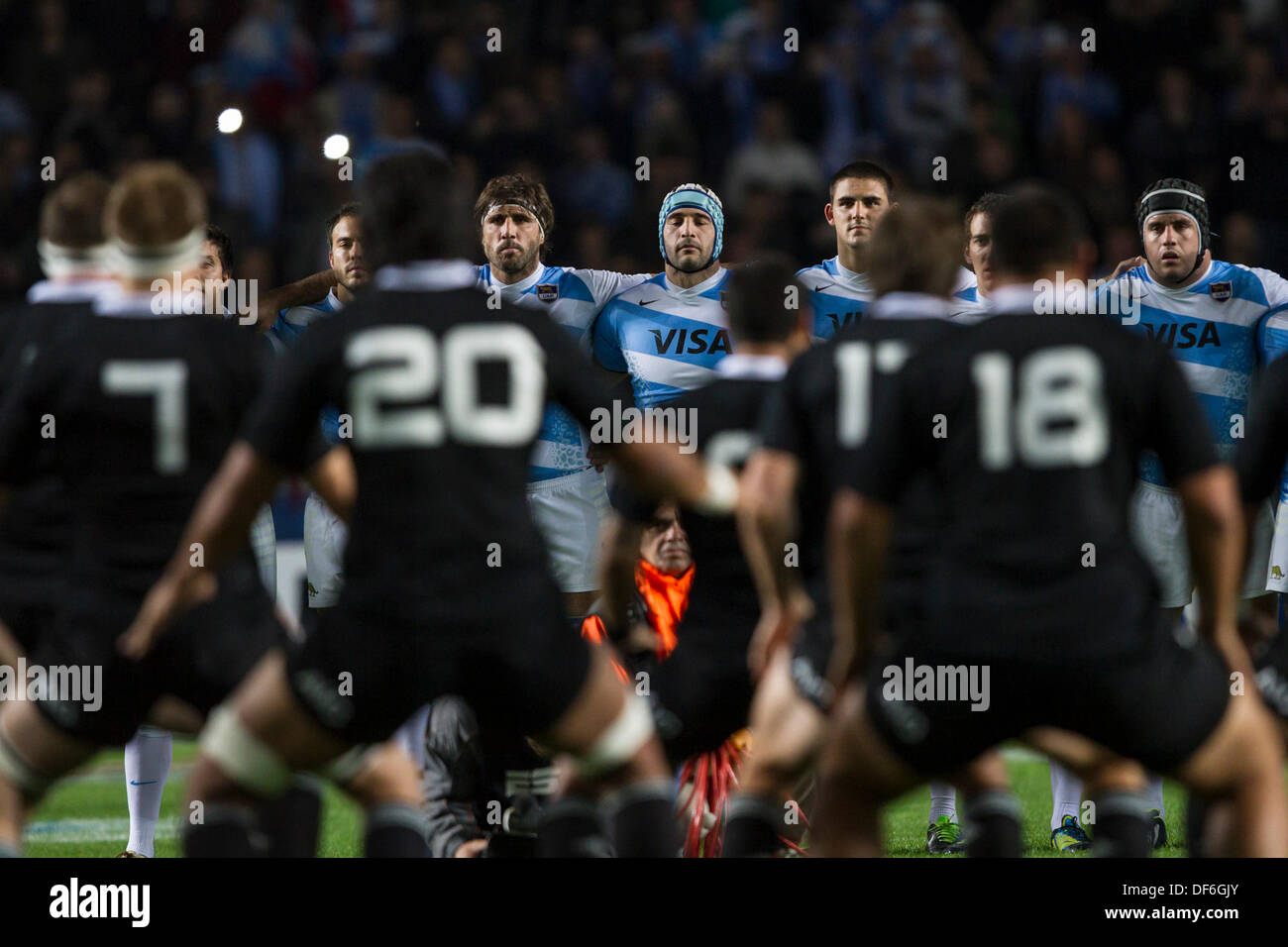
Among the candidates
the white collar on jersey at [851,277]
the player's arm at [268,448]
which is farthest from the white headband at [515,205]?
the player's arm at [268,448]

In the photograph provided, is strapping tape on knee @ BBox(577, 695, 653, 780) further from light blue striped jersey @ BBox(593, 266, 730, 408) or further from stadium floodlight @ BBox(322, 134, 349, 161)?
stadium floodlight @ BBox(322, 134, 349, 161)

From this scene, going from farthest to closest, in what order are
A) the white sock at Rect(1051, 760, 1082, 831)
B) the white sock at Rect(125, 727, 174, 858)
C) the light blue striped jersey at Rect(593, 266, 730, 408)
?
the light blue striped jersey at Rect(593, 266, 730, 408) → the white sock at Rect(1051, 760, 1082, 831) → the white sock at Rect(125, 727, 174, 858)

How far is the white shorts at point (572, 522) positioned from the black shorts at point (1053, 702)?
430cm

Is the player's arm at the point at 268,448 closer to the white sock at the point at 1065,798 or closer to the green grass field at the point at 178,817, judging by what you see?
the green grass field at the point at 178,817

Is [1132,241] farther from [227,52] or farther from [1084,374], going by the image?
[1084,374]

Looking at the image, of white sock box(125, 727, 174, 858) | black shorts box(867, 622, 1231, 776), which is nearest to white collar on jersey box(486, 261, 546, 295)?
white sock box(125, 727, 174, 858)

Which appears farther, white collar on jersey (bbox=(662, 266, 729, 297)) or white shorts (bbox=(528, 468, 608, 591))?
white shorts (bbox=(528, 468, 608, 591))

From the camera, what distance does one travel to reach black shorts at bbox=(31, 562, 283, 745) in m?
4.80

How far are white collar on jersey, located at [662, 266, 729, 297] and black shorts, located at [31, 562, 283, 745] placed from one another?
12.0ft

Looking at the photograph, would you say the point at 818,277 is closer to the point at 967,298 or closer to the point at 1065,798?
the point at 967,298

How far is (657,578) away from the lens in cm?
714

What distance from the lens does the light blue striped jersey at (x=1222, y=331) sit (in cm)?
810

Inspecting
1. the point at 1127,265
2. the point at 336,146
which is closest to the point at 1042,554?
the point at 1127,265
